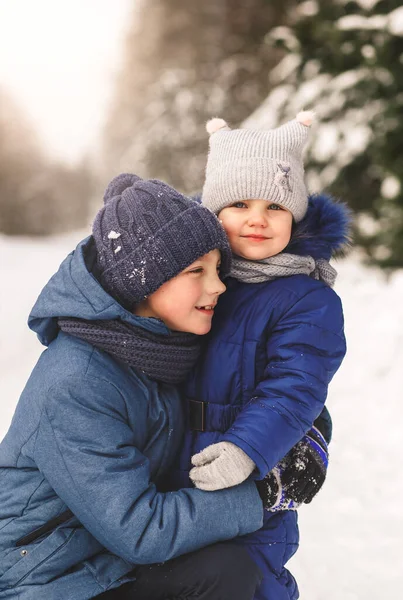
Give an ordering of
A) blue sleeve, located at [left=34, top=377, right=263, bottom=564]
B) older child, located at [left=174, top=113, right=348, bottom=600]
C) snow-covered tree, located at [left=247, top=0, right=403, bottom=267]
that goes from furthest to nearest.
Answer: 1. snow-covered tree, located at [left=247, top=0, right=403, bottom=267]
2. older child, located at [left=174, top=113, right=348, bottom=600]
3. blue sleeve, located at [left=34, top=377, right=263, bottom=564]

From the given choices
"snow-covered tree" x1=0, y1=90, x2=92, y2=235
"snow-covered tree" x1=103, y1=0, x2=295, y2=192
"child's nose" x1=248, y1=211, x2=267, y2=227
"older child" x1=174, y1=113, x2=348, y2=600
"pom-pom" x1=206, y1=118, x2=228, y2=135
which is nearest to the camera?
"older child" x1=174, y1=113, x2=348, y2=600

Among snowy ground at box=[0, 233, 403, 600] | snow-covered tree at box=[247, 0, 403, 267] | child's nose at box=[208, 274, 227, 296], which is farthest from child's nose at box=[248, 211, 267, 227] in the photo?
snow-covered tree at box=[247, 0, 403, 267]

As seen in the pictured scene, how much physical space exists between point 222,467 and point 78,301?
1.87ft

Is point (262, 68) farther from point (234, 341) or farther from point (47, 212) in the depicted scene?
point (234, 341)

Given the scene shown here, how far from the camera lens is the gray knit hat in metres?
1.99

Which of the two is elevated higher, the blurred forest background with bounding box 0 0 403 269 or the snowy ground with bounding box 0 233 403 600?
the blurred forest background with bounding box 0 0 403 269

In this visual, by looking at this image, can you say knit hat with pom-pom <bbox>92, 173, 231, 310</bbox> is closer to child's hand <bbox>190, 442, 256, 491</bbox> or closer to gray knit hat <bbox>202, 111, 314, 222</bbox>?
gray knit hat <bbox>202, 111, 314, 222</bbox>

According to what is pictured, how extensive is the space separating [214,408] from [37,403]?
20.6 inches

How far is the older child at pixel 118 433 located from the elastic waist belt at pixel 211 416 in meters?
0.10

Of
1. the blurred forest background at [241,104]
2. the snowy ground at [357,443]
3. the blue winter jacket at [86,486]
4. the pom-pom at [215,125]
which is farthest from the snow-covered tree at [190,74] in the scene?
the blue winter jacket at [86,486]

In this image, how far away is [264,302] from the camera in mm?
1925

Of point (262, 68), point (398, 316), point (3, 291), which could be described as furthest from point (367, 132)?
point (262, 68)

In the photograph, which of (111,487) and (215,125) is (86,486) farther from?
(215,125)

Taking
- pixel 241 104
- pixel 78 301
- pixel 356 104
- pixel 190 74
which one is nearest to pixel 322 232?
pixel 78 301
